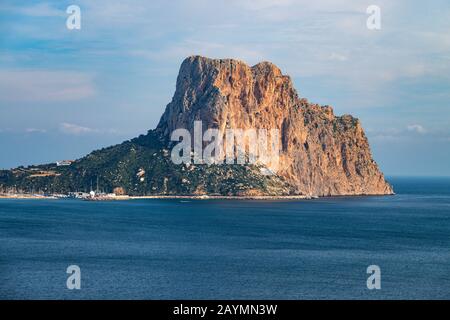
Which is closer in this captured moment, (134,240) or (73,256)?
(73,256)

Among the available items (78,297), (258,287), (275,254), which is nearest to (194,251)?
(275,254)

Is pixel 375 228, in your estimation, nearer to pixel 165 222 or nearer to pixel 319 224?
pixel 319 224
